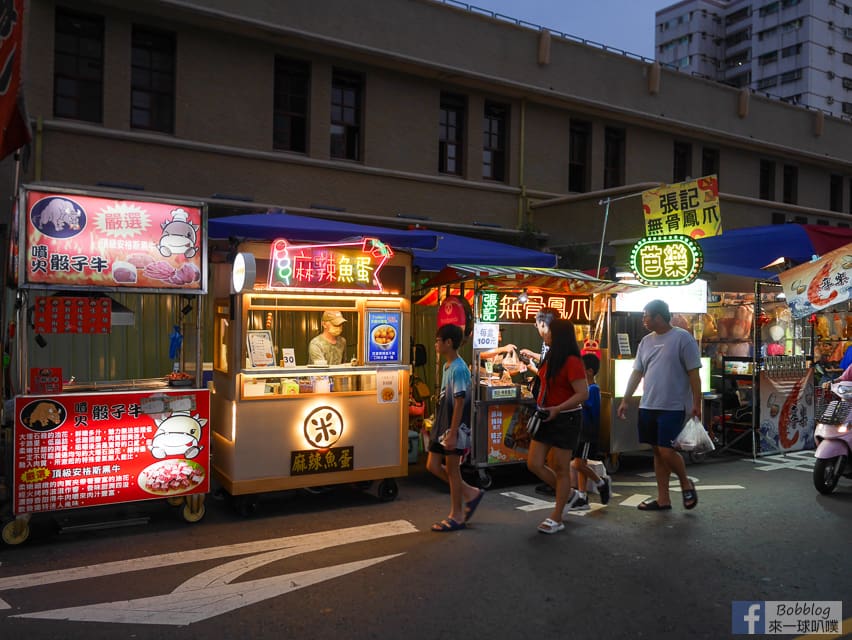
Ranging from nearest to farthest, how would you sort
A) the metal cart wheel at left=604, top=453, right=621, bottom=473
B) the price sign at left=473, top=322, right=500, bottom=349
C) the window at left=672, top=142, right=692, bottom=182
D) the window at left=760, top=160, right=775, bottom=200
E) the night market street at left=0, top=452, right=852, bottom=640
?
1. the night market street at left=0, top=452, right=852, bottom=640
2. the price sign at left=473, top=322, right=500, bottom=349
3. the metal cart wheel at left=604, top=453, right=621, bottom=473
4. the window at left=672, top=142, right=692, bottom=182
5. the window at left=760, top=160, right=775, bottom=200

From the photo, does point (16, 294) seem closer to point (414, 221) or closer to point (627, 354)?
point (627, 354)

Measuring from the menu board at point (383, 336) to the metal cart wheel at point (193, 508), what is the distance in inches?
83.3

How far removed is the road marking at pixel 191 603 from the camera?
4.26 m

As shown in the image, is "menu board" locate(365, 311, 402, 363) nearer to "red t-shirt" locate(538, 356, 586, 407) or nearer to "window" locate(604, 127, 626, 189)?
"red t-shirt" locate(538, 356, 586, 407)

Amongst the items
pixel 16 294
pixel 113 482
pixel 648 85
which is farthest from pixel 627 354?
pixel 648 85

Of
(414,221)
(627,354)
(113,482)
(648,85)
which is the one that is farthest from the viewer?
(648,85)

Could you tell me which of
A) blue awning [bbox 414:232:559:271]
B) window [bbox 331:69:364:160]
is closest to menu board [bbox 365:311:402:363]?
blue awning [bbox 414:232:559:271]

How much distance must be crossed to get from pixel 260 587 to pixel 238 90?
37.4ft

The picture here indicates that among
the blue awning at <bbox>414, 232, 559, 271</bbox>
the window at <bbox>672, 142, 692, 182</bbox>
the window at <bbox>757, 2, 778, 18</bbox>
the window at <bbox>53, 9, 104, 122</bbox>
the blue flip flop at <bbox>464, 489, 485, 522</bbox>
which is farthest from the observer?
the window at <bbox>757, 2, 778, 18</bbox>

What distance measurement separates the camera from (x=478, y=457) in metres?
7.98

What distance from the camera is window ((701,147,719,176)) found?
2114 centimetres

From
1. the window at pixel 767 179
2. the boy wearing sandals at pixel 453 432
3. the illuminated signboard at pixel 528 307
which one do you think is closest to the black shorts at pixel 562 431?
the boy wearing sandals at pixel 453 432

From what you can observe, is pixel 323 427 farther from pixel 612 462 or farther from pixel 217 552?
→ pixel 612 462

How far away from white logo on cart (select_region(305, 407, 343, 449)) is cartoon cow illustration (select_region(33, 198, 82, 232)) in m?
2.73
